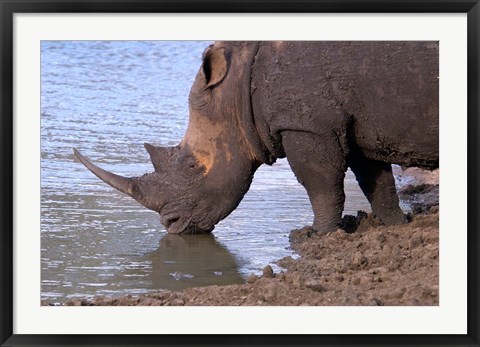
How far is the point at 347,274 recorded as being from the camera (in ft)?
25.4

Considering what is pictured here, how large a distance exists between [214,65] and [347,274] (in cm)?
217

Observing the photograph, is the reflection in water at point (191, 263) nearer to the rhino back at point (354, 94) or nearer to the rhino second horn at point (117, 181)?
the rhino second horn at point (117, 181)

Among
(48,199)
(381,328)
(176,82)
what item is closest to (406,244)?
(381,328)

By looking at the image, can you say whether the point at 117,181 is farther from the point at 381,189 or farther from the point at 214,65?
the point at 381,189

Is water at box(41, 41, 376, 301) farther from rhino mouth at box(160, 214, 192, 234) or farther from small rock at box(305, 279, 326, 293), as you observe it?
small rock at box(305, 279, 326, 293)

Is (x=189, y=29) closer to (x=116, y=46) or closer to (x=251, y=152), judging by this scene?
(x=251, y=152)

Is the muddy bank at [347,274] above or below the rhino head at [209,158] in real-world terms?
below

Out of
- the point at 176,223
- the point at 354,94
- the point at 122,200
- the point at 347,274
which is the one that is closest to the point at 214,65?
the point at 354,94

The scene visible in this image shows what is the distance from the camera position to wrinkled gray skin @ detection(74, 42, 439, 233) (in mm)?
8469

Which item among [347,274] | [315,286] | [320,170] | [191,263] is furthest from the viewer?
[320,170]

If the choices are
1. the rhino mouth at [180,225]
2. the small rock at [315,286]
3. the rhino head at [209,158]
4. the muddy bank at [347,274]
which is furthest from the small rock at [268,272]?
the rhino mouth at [180,225]

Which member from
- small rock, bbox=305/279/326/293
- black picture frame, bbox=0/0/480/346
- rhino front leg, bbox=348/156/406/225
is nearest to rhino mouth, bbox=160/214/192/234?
rhino front leg, bbox=348/156/406/225

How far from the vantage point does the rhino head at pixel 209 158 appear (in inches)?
352

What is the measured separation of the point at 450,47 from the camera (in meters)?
6.67
